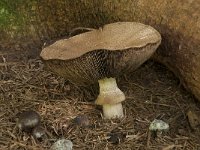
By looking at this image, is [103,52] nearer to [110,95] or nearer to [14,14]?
[110,95]

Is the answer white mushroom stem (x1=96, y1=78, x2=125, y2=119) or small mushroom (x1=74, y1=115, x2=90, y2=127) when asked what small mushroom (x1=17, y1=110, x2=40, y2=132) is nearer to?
small mushroom (x1=74, y1=115, x2=90, y2=127)

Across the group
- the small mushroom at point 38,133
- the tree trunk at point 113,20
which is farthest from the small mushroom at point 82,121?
the tree trunk at point 113,20

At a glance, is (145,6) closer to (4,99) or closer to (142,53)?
(142,53)

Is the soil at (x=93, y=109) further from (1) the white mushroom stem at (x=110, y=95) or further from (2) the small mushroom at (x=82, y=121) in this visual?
(1) the white mushroom stem at (x=110, y=95)

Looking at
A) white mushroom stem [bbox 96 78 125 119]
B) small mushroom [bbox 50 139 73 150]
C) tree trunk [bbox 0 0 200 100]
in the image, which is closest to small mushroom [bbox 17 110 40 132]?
small mushroom [bbox 50 139 73 150]

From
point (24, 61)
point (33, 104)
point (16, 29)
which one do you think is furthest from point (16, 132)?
point (16, 29)

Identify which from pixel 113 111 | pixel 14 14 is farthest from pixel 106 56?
pixel 14 14
